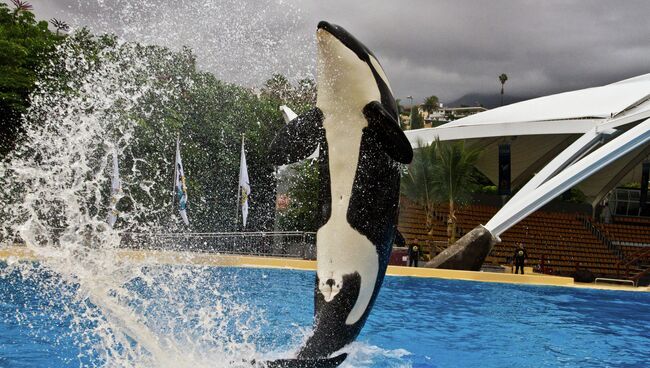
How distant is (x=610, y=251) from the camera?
26203 millimetres

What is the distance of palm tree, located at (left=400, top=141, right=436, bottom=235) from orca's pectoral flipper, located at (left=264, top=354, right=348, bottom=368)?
19.2 metres

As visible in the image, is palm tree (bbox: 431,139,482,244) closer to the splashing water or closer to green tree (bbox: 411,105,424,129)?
the splashing water

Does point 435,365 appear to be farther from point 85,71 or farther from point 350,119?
point 85,71

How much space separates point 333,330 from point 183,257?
42.2 feet

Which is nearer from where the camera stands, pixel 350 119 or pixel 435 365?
pixel 350 119

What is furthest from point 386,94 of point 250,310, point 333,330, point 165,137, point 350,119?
point 165,137

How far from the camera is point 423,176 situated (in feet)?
77.7

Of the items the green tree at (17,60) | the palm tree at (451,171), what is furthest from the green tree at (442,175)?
the green tree at (17,60)

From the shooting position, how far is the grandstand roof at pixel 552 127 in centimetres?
2203

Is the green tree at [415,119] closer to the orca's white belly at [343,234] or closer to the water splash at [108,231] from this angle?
the water splash at [108,231]

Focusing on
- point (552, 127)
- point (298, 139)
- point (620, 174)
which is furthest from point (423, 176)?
point (298, 139)

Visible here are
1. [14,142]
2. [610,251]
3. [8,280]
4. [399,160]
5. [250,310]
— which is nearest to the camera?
[399,160]

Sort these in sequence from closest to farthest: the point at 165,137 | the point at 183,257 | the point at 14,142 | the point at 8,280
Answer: the point at 8,280 → the point at 183,257 → the point at 14,142 → the point at 165,137

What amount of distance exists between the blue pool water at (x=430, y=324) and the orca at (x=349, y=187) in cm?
262
